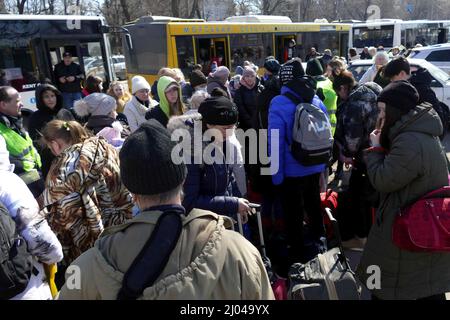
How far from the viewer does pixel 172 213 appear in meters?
1.27

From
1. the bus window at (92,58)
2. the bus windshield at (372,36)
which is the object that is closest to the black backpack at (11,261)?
the bus window at (92,58)

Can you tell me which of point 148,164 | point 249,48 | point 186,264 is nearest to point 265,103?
point 148,164

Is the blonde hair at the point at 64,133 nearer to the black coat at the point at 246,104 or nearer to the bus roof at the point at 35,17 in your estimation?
the black coat at the point at 246,104

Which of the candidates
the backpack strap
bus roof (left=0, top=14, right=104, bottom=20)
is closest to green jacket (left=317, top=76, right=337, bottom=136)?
the backpack strap

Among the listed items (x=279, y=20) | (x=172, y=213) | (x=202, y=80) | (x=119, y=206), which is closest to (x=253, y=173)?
(x=119, y=206)

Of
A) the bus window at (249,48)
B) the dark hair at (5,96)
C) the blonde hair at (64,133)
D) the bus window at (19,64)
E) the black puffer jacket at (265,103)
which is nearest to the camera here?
the blonde hair at (64,133)

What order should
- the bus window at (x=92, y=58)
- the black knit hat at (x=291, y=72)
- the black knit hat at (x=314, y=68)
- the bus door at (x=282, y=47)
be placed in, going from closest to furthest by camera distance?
the black knit hat at (x=291, y=72)
the black knit hat at (x=314, y=68)
the bus window at (x=92, y=58)
the bus door at (x=282, y=47)

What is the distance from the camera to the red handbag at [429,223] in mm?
2279

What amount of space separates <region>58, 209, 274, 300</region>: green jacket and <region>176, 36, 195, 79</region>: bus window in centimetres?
1178

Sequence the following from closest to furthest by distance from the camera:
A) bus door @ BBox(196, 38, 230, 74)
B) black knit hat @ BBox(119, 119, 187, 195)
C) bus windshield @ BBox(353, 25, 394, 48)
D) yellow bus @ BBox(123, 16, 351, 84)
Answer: black knit hat @ BBox(119, 119, 187, 195), yellow bus @ BBox(123, 16, 351, 84), bus door @ BBox(196, 38, 230, 74), bus windshield @ BBox(353, 25, 394, 48)

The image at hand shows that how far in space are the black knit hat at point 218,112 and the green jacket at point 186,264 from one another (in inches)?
56.2

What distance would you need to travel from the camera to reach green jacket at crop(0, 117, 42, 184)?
150 inches

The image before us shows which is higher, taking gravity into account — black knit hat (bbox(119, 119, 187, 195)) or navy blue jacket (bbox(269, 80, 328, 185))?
black knit hat (bbox(119, 119, 187, 195))

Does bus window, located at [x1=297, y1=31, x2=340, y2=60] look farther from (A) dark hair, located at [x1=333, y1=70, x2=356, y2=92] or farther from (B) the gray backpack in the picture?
(B) the gray backpack
